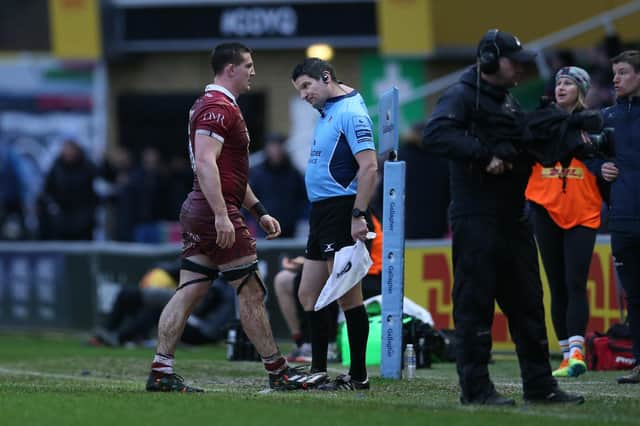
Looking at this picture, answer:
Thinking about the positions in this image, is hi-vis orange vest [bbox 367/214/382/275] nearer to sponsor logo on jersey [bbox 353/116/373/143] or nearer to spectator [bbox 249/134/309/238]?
sponsor logo on jersey [bbox 353/116/373/143]

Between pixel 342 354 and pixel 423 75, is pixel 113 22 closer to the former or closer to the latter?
pixel 423 75

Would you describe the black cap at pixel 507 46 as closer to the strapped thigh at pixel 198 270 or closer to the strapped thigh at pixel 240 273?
the strapped thigh at pixel 240 273

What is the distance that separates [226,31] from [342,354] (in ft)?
31.9

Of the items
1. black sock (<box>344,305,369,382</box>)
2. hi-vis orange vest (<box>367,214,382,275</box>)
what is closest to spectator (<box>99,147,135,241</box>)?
hi-vis orange vest (<box>367,214,382,275</box>)

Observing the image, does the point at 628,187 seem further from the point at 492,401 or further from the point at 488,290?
the point at 492,401

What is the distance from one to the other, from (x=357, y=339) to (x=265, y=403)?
136cm

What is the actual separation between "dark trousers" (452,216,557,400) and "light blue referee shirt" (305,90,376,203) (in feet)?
4.55

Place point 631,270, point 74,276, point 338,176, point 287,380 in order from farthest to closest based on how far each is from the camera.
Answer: point 74,276, point 631,270, point 338,176, point 287,380

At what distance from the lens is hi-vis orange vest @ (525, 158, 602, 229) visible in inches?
421

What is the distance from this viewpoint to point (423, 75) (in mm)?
20078

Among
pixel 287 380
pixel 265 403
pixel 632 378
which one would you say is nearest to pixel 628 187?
pixel 632 378

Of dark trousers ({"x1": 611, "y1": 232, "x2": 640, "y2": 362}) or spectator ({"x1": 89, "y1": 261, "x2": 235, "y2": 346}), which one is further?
spectator ({"x1": 89, "y1": 261, "x2": 235, "y2": 346})

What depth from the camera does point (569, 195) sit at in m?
10.7

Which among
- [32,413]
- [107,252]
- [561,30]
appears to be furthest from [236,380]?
[561,30]
